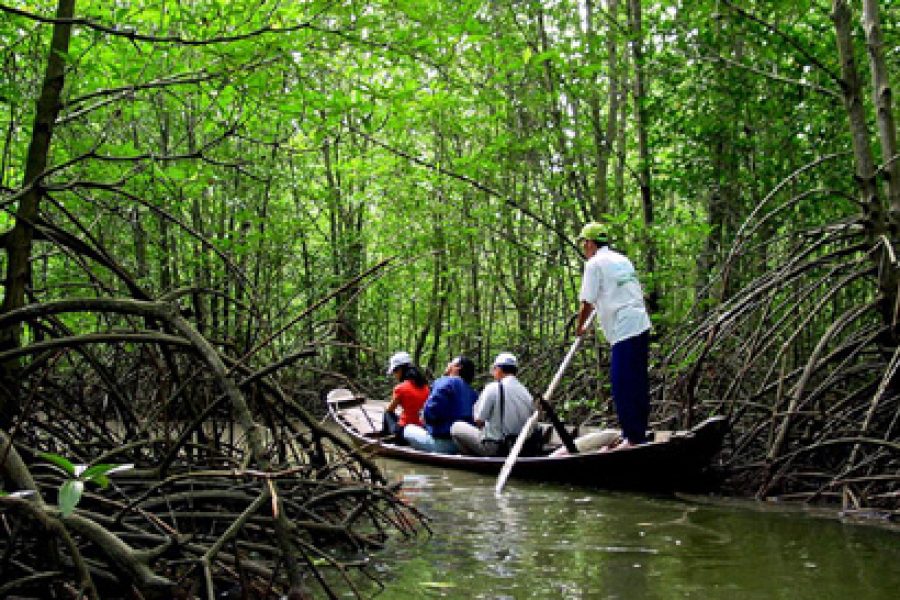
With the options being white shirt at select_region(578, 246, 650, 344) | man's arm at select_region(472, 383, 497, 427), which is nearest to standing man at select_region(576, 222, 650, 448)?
white shirt at select_region(578, 246, 650, 344)

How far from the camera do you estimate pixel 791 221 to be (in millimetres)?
8227

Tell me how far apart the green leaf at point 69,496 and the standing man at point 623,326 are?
15.8 feet

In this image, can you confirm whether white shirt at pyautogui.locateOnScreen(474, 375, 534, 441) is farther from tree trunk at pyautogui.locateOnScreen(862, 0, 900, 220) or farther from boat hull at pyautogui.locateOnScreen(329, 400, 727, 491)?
tree trunk at pyautogui.locateOnScreen(862, 0, 900, 220)

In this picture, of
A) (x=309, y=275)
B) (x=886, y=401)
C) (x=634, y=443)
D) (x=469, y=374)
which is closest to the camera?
(x=886, y=401)

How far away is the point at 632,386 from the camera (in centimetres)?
620

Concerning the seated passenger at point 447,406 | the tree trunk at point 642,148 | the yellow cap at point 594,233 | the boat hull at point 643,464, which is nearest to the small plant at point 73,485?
the boat hull at point 643,464

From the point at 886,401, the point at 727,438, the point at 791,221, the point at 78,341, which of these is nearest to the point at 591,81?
the point at 791,221

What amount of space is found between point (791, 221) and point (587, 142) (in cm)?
222

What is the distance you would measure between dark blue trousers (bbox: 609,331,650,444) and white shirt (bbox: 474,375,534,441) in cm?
105

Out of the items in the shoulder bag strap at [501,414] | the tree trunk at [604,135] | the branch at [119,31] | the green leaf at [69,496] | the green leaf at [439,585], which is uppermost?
the tree trunk at [604,135]

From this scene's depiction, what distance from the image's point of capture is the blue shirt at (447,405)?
25.6 feet

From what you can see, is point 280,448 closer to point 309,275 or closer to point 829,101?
point 829,101

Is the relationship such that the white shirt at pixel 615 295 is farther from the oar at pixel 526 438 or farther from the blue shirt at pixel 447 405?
the blue shirt at pixel 447 405

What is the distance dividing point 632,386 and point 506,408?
4.22 feet
